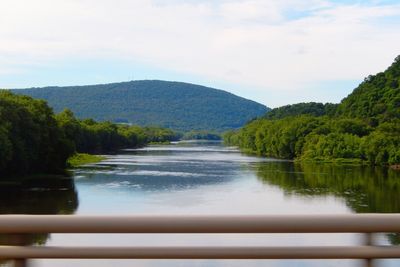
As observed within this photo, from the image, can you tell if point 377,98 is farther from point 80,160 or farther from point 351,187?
point 351,187

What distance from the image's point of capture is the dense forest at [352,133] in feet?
295

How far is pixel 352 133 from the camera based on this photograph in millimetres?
105875

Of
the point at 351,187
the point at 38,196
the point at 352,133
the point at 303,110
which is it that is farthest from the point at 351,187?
the point at 303,110

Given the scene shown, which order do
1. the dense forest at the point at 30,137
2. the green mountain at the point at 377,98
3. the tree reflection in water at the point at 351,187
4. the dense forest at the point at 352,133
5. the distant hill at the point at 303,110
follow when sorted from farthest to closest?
the distant hill at the point at 303,110 → the green mountain at the point at 377,98 → the dense forest at the point at 352,133 → the dense forest at the point at 30,137 → the tree reflection in water at the point at 351,187

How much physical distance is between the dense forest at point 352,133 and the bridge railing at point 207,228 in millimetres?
82752

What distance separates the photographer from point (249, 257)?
12.6 feet

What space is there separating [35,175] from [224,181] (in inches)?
794

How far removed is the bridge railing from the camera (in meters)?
3.70

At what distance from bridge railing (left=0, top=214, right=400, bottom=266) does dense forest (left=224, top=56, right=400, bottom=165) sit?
82.8 metres

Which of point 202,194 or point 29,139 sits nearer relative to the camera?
point 202,194

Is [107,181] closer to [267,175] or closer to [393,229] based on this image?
[267,175]

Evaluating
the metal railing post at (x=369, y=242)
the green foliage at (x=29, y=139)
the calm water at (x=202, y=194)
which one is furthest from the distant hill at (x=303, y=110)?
the metal railing post at (x=369, y=242)

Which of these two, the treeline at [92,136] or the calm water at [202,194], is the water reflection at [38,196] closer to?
the calm water at [202,194]

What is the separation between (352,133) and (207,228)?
105662 millimetres
